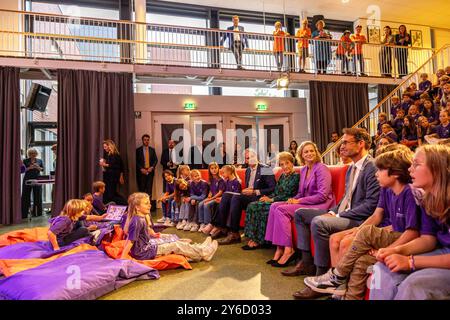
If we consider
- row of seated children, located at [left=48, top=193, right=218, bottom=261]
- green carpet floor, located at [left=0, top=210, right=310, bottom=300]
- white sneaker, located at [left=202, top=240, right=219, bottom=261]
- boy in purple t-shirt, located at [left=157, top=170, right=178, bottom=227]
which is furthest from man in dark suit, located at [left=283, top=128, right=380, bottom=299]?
boy in purple t-shirt, located at [left=157, top=170, right=178, bottom=227]

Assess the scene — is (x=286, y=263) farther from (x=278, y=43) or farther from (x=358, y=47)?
(x=358, y=47)

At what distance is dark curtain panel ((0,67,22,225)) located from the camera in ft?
19.8

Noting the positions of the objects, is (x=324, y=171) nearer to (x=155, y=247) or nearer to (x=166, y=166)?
(x=155, y=247)

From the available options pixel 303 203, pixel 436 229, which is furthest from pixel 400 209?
pixel 303 203

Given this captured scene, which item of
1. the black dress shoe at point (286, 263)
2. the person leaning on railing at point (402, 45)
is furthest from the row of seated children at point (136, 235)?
the person leaning on railing at point (402, 45)

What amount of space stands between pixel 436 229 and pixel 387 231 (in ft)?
0.94

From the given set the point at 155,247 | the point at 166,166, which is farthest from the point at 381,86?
the point at 155,247

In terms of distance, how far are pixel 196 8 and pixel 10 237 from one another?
7.35 m

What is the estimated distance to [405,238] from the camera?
1.73 m

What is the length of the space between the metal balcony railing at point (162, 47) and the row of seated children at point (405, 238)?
236 inches

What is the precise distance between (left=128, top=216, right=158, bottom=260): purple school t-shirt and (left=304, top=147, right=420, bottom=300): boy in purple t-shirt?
169 centimetres

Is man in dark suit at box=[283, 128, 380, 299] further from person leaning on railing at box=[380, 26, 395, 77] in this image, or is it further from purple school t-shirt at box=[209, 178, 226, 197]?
person leaning on railing at box=[380, 26, 395, 77]

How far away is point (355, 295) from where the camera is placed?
6.05ft

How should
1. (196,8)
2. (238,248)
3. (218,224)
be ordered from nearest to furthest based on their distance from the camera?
(238,248)
(218,224)
(196,8)
